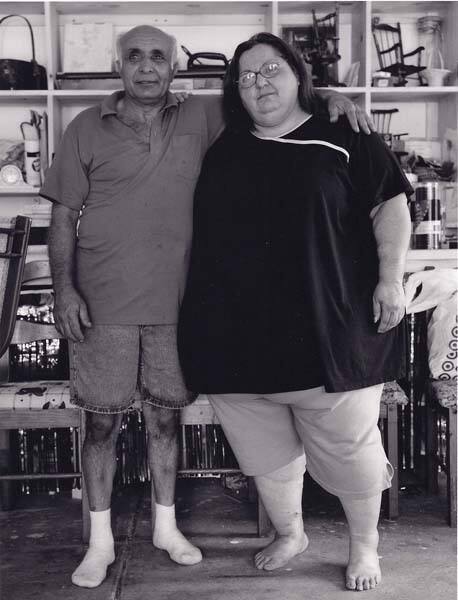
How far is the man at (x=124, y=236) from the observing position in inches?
81.4

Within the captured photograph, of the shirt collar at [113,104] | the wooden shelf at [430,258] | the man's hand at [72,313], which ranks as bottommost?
the man's hand at [72,313]

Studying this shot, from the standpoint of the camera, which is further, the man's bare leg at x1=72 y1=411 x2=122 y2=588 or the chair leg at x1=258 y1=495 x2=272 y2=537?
the chair leg at x1=258 y1=495 x2=272 y2=537

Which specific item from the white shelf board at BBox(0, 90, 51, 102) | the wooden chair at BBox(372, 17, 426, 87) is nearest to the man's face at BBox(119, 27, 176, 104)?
the white shelf board at BBox(0, 90, 51, 102)

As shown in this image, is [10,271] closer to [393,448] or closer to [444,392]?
[393,448]

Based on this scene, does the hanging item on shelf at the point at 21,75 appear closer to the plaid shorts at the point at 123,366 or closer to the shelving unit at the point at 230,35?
the shelving unit at the point at 230,35

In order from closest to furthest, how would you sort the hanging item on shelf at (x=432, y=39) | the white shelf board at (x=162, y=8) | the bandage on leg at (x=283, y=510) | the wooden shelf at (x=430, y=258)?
the bandage on leg at (x=283, y=510)
the wooden shelf at (x=430, y=258)
the white shelf board at (x=162, y=8)
the hanging item on shelf at (x=432, y=39)

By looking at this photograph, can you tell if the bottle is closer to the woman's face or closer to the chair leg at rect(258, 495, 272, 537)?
the woman's face

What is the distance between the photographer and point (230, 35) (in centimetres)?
392

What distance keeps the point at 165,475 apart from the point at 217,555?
12.2 inches

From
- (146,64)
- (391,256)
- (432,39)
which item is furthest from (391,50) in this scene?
→ (391,256)

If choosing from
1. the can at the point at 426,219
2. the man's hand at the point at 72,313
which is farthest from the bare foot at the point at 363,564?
the can at the point at 426,219

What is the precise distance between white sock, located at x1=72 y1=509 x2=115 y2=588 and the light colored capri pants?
0.46 meters

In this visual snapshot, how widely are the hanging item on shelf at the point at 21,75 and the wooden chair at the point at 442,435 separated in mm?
2385

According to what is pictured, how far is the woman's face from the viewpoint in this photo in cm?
193
